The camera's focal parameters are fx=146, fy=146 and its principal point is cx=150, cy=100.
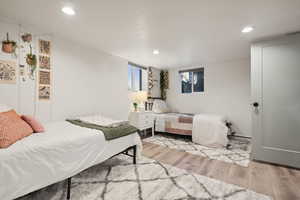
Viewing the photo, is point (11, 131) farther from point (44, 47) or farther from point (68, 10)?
point (44, 47)

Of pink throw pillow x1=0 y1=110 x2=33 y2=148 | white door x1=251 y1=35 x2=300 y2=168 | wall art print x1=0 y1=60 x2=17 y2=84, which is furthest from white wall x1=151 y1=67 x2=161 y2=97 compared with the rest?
pink throw pillow x1=0 y1=110 x2=33 y2=148

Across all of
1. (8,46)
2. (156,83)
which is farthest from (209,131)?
(8,46)

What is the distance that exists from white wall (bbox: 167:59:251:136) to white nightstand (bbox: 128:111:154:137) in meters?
1.53

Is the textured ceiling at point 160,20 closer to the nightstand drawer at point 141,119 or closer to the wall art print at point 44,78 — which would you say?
the wall art print at point 44,78

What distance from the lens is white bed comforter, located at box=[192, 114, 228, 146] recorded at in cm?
329

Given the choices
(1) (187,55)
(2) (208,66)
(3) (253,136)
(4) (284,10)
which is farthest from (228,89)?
(4) (284,10)

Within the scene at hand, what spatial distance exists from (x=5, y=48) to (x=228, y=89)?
16.4ft

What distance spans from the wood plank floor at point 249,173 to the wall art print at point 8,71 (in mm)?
2487

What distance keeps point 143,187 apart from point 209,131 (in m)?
2.23

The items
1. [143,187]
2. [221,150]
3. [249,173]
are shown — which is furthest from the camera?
[221,150]

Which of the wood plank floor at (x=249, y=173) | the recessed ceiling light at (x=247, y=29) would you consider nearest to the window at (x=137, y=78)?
the wood plank floor at (x=249, y=173)

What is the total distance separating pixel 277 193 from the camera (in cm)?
171

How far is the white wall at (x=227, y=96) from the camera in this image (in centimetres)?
412

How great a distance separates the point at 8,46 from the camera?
2.12 metres
